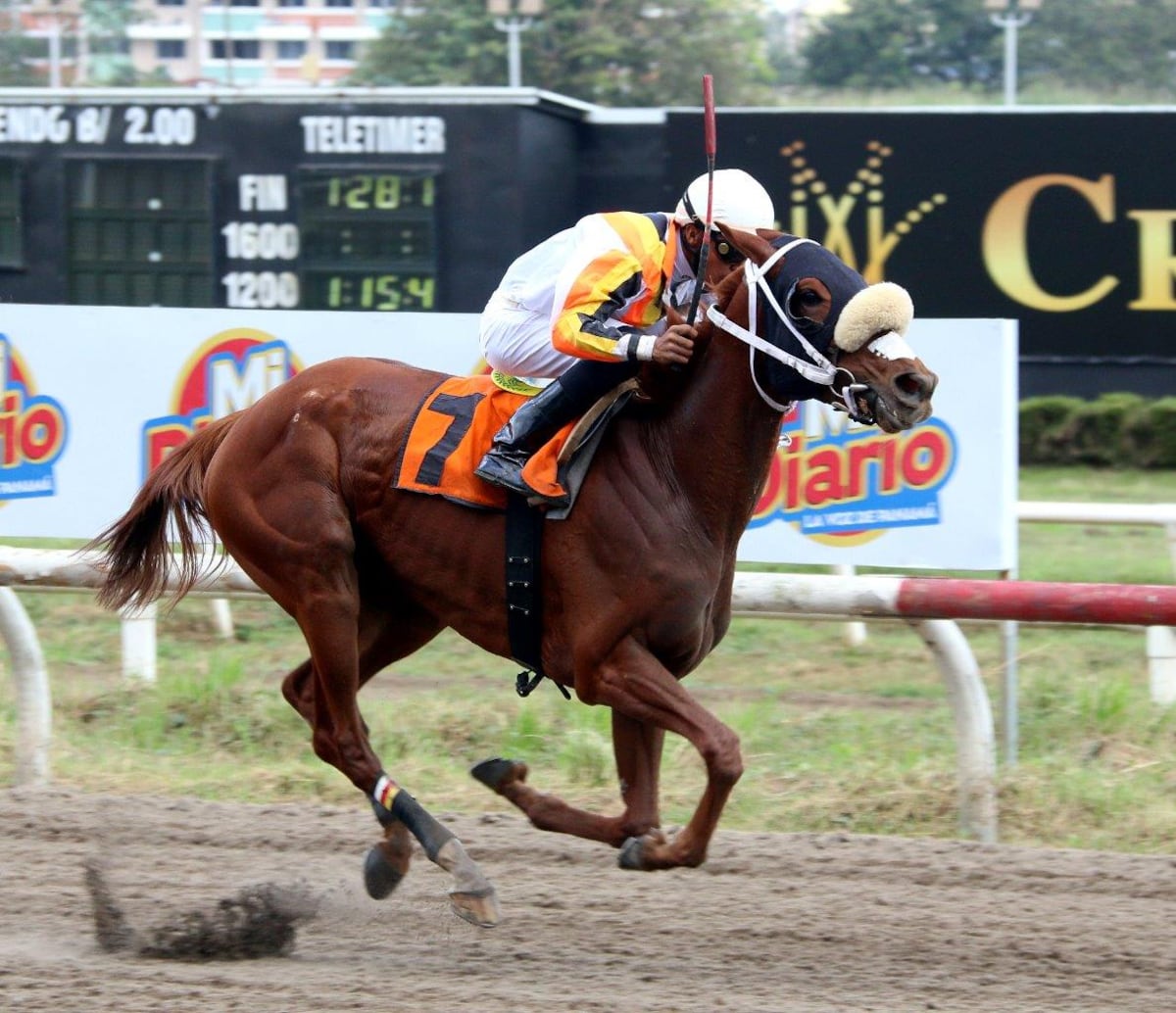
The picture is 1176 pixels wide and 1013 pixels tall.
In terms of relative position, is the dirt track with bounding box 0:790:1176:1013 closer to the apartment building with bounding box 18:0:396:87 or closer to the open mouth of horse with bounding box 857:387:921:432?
the open mouth of horse with bounding box 857:387:921:432

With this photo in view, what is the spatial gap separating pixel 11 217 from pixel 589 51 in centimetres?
1842

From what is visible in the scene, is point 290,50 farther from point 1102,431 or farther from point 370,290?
point 1102,431

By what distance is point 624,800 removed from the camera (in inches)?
172

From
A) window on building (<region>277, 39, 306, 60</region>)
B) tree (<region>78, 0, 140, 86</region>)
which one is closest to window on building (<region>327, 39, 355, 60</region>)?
window on building (<region>277, 39, 306, 60</region>)

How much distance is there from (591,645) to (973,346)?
216 centimetres

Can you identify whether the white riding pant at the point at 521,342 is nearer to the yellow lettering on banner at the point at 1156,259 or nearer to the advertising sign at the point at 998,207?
the advertising sign at the point at 998,207

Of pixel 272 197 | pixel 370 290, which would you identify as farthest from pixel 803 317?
pixel 272 197

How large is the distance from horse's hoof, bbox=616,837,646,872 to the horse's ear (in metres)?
1.40

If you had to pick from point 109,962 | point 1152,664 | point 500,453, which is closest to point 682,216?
point 500,453

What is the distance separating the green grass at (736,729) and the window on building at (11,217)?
5793 millimetres

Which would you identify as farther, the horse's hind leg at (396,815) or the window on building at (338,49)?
the window on building at (338,49)

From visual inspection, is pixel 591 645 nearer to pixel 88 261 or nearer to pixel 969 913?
pixel 969 913

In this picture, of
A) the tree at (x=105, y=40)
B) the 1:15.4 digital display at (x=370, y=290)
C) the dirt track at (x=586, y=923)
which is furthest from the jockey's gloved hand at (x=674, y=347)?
the tree at (x=105, y=40)

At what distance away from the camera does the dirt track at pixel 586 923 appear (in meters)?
3.92
